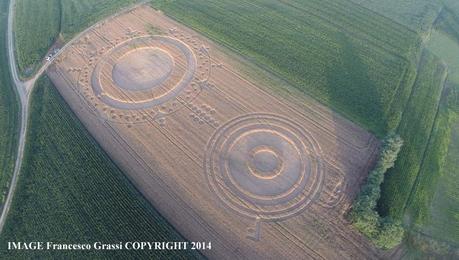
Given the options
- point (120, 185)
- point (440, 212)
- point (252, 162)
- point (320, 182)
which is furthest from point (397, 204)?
point (120, 185)

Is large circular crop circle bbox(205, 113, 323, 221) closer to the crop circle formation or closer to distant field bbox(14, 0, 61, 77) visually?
the crop circle formation

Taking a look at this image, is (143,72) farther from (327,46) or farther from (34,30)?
(327,46)

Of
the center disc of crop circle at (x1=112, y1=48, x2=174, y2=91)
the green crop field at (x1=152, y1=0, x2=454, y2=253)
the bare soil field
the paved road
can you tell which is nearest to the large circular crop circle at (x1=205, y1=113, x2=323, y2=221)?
the bare soil field

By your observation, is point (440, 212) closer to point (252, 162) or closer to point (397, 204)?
point (397, 204)

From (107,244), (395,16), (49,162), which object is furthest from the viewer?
(395,16)

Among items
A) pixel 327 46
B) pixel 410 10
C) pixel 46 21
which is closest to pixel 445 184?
pixel 327 46
